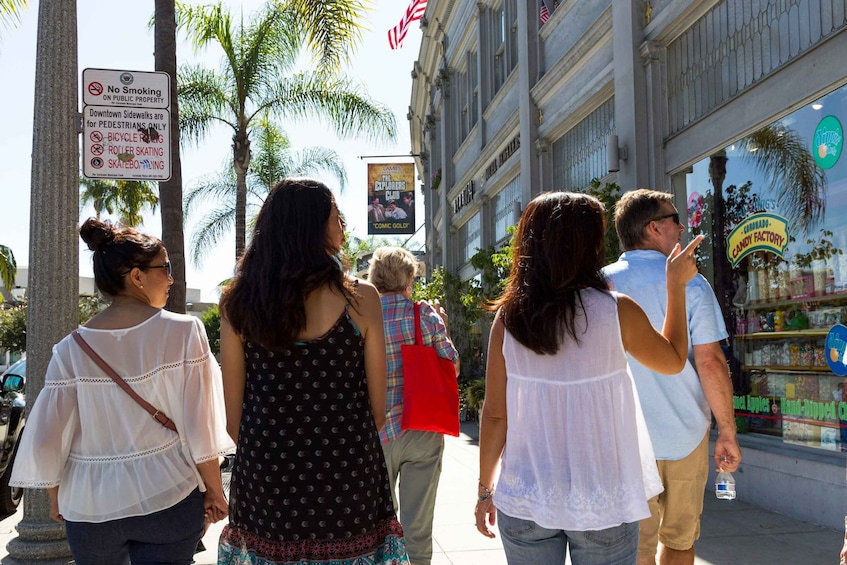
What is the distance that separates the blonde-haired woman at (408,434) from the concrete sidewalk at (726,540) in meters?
1.18

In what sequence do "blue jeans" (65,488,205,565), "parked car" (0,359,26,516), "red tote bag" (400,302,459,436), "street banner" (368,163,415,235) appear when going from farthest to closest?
"street banner" (368,163,415,235) → "parked car" (0,359,26,516) → "red tote bag" (400,302,459,436) → "blue jeans" (65,488,205,565)

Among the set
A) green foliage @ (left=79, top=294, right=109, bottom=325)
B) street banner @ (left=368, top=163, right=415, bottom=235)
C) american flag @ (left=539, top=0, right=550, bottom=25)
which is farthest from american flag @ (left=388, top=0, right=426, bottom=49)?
green foliage @ (left=79, top=294, right=109, bottom=325)

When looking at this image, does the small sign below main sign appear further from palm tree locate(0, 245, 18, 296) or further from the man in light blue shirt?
palm tree locate(0, 245, 18, 296)

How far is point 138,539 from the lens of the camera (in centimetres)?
330

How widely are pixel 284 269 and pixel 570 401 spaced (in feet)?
3.34

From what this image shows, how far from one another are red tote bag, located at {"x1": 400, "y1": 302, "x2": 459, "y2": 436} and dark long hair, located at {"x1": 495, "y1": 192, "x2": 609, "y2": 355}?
2145 millimetres

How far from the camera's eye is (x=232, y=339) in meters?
3.00

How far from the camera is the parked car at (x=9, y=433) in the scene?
28.3 ft

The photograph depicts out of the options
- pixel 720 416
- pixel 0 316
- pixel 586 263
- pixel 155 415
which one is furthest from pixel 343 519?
pixel 0 316

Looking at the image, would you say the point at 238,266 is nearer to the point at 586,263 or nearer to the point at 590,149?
the point at 586,263

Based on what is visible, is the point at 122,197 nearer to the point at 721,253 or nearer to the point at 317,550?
the point at 721,253

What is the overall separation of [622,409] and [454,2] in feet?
73.6

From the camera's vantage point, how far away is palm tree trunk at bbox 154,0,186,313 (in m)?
8.38

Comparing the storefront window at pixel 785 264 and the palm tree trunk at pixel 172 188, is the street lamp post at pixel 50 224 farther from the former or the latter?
the storefront window at pixel 785 264
